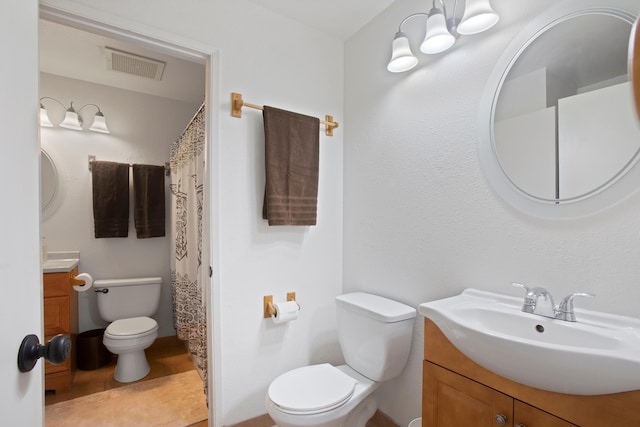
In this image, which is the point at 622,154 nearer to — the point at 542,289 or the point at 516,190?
the point at 516,190

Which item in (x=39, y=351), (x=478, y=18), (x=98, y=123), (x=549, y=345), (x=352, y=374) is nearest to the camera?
(x=39, y=351)

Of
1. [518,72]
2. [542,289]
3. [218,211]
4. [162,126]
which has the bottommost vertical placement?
[542,289]

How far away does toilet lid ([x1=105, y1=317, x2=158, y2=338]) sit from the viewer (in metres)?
2.15

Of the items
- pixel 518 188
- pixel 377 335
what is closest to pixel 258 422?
pixel 377 335

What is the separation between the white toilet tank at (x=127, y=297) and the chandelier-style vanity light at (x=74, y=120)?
1311 mm

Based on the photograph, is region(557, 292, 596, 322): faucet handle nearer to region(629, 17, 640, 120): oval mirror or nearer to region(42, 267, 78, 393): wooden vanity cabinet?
region(629, 17, 640, 120): oval mirror

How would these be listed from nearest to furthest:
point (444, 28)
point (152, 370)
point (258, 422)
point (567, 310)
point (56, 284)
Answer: point (567, 310) < point (444, 28) < point (258, 422) < point (56, 284) < point (152, 370)

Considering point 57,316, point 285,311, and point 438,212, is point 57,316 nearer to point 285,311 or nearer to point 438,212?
point 285,311

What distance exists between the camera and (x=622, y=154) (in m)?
0.92

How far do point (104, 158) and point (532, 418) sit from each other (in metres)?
3.31

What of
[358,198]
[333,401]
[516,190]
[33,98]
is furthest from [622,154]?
[33,98]

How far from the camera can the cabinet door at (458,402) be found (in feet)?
2.93

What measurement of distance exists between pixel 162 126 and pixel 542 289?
3.19m

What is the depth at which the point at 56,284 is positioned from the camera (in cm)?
198
